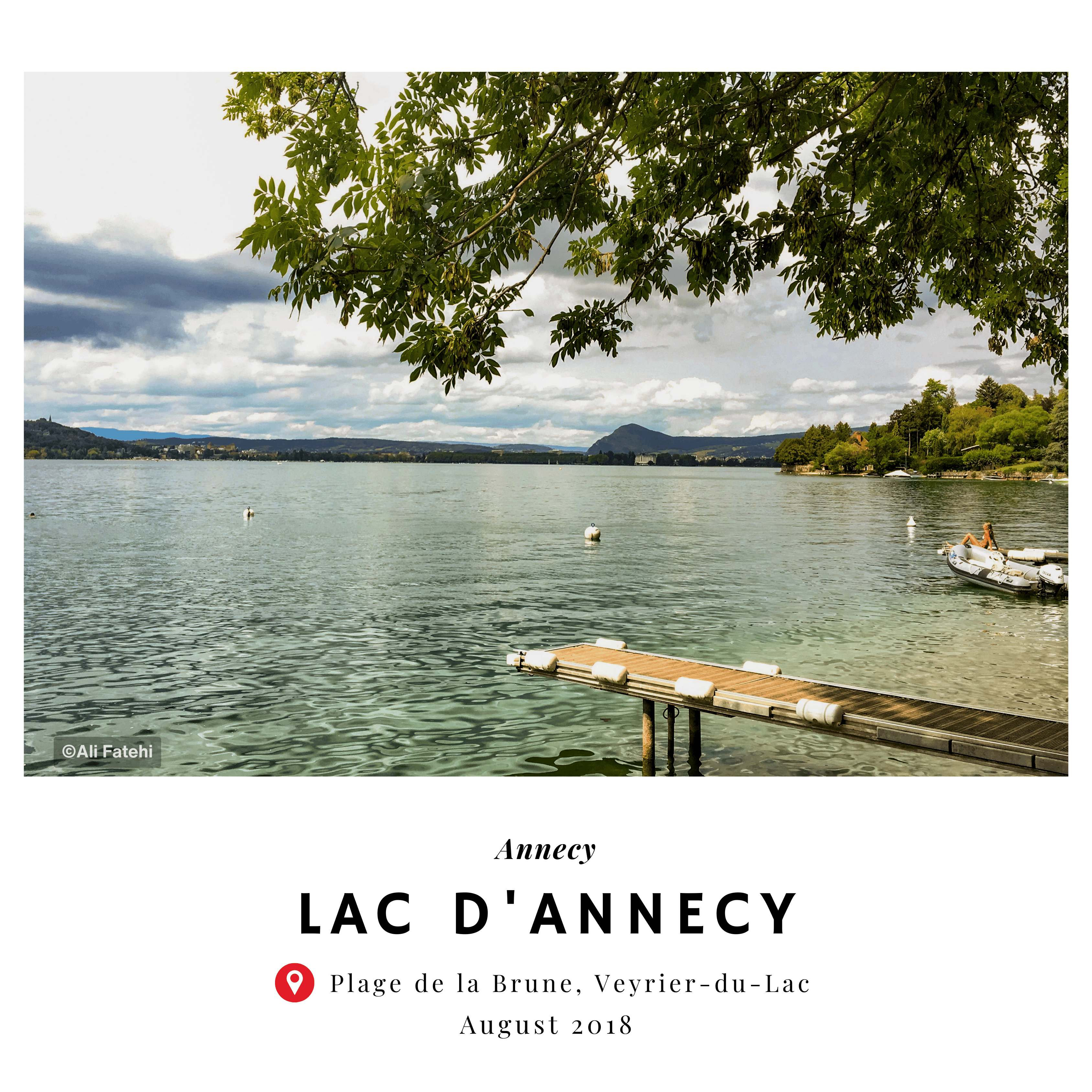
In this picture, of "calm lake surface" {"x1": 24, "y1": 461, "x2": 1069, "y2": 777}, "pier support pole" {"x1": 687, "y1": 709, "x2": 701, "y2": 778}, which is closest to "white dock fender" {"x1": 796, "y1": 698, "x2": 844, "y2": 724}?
"calm lake surface" {"x1": 24, "y1": 461, "x2": 1069, "y2": 777}

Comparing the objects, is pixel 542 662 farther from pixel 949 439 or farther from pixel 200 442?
pixel 949 439

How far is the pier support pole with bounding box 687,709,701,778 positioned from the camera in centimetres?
1169

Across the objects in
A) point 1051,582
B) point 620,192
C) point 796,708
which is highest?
point 620,192

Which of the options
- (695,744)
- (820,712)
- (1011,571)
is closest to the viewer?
(820,712)

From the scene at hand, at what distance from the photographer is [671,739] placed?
12.1 m

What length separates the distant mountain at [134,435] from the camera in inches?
1005

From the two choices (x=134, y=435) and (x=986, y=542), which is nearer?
(x=986, y=542)

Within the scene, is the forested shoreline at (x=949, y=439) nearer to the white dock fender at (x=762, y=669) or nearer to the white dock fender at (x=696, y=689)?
the white dock fender at (x=762, y=669)

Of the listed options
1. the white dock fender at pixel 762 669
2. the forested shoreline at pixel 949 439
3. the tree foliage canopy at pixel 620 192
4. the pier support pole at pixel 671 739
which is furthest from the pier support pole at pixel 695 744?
the forested shoreline at pixel 949 439

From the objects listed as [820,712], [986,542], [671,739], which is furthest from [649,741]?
[986,542]

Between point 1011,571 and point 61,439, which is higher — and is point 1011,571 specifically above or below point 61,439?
below

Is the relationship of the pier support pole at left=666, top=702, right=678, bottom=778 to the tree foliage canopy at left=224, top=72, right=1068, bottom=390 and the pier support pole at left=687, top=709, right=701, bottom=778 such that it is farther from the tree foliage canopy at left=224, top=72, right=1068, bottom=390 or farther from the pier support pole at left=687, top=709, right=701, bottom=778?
the tree foliage canopy at left=224, top=72, right=1068, bottom=390
